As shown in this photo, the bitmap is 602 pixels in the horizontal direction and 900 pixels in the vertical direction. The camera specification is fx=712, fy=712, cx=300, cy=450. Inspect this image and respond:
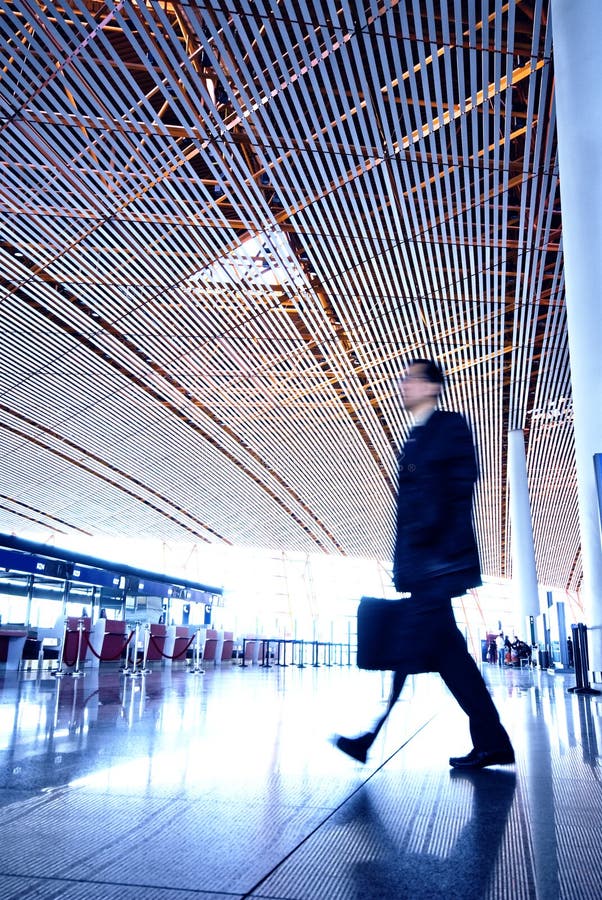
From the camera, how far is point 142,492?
78.4 ft

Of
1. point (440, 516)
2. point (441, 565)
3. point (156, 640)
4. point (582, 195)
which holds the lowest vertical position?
point (156, 640)

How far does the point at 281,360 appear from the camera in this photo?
1390 cm

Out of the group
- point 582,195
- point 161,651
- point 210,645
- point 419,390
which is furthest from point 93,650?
point 419,390

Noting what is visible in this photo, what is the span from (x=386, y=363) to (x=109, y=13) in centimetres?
842

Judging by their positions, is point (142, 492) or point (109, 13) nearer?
point (109, 13)

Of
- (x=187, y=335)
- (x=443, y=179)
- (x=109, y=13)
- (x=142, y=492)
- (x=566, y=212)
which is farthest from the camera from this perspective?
(x=142, y=492)

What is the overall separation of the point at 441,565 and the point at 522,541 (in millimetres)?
14328

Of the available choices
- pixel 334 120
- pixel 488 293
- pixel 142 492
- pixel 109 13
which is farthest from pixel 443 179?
pixel 142 492

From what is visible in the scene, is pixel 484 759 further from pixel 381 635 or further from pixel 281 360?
pixel 281 360

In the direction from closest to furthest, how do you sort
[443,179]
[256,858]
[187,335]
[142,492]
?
1. [256,858]
2. [443,179]
3. [187,335]
4. [142,492]

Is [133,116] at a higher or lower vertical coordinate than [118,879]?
higher

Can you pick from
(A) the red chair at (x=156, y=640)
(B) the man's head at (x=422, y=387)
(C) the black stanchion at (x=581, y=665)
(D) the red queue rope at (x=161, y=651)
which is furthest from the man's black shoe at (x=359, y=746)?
(A) the red chair at (x=156, y=640)

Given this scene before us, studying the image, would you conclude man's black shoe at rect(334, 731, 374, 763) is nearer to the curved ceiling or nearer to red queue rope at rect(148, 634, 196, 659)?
the curved ceiling

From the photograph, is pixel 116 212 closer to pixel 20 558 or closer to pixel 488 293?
pixel 488 293
